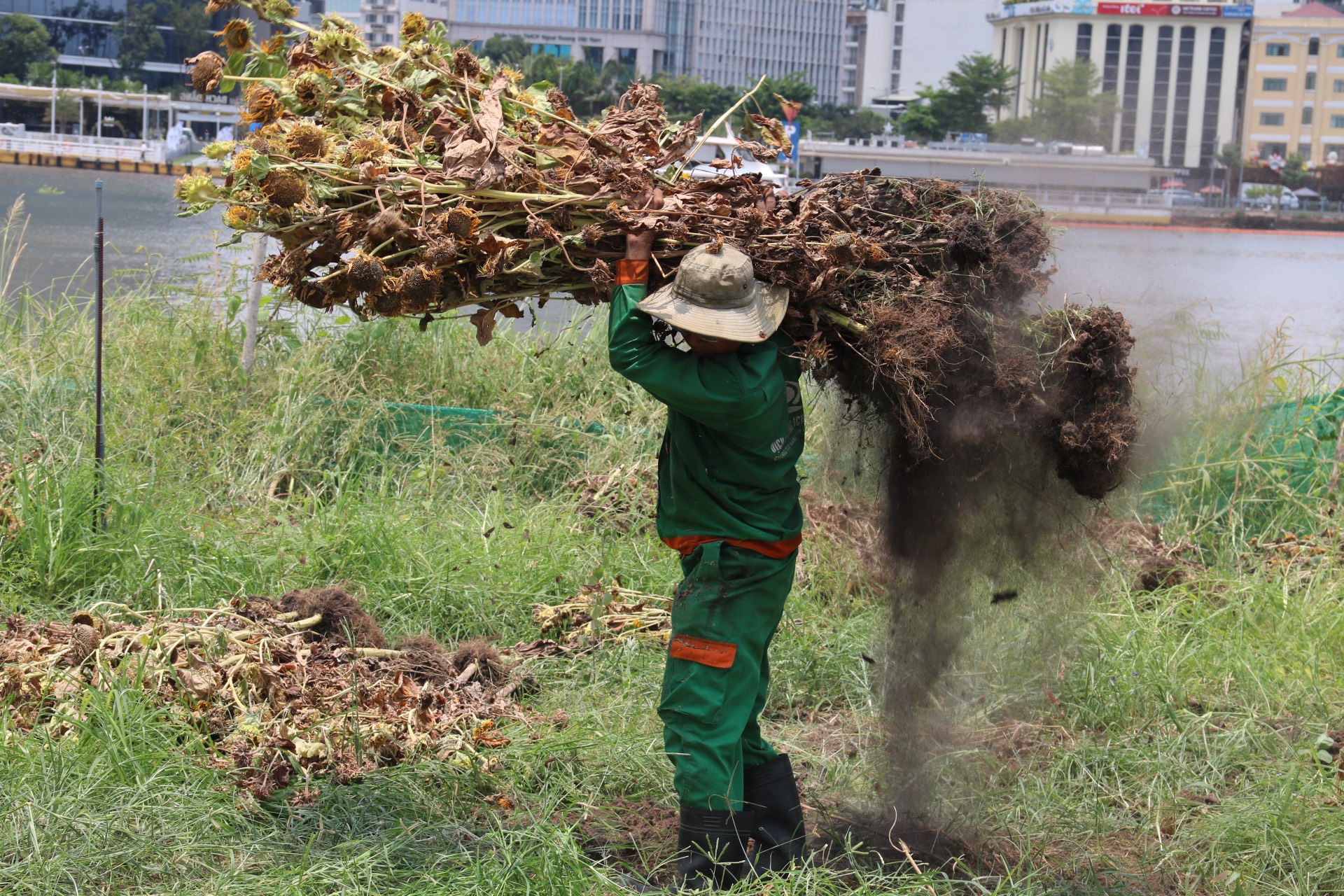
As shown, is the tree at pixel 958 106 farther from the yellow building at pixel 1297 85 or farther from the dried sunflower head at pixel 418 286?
the dried sunflower head at pixel 418 286

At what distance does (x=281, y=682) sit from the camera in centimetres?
375

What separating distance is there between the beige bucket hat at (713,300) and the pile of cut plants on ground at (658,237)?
0.07 m

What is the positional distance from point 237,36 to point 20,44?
103 metres

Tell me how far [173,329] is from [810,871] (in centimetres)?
560

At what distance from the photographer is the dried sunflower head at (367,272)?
8.99 feet

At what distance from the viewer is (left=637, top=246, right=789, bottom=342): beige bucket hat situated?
2676 mm

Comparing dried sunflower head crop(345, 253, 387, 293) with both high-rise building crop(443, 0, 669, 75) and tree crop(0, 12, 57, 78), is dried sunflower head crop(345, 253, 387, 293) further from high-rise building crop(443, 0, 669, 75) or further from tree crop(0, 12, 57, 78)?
high-rise building crop(443, 0, 669, 75)

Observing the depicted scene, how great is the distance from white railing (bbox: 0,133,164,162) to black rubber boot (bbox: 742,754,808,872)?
67.1 metres

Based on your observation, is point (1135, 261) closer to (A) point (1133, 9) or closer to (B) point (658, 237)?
(B) point (658, 237)

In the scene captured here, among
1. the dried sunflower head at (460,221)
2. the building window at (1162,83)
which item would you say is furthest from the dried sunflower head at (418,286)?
Result: the building window at (1162,83)

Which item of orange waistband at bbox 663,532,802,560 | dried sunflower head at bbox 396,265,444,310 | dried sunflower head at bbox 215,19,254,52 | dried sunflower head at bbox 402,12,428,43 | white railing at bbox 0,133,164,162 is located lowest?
orange waistband at bbox 663,532,802,560

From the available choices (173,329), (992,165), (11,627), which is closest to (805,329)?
(992,165)

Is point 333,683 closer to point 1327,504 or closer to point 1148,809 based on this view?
point 1148,809

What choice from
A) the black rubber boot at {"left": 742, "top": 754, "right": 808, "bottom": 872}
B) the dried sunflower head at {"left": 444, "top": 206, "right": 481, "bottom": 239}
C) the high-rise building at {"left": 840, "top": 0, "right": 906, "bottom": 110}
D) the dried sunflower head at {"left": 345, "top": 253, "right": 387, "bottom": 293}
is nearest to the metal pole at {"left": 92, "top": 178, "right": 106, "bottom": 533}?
the dried sunflower head at {"left": 345, "top": 253, "right": 387, "bottom": 293}
